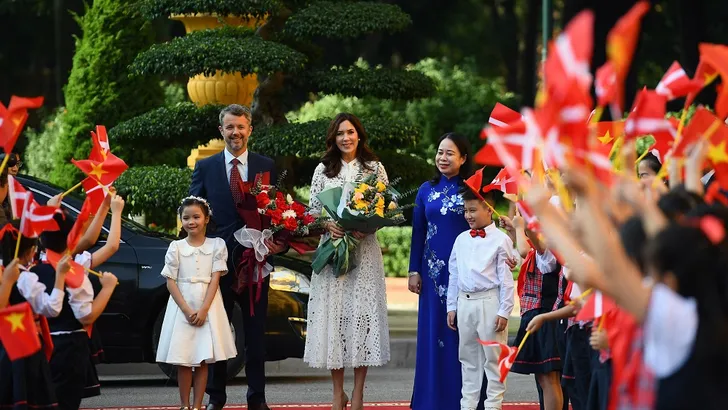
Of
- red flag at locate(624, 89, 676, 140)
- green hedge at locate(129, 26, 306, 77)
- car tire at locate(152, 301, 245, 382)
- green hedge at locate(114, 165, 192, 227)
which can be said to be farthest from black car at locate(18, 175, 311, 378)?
red flag at locate(624, 89, 676, 140)

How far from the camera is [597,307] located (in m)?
5.84

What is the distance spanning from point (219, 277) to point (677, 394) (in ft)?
17.1

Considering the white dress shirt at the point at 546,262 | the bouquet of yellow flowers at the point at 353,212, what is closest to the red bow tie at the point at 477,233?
the bouquet of yellow flowers at the point at 353,212

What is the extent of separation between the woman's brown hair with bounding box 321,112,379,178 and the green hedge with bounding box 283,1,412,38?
12.8 feet

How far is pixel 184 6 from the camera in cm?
1323

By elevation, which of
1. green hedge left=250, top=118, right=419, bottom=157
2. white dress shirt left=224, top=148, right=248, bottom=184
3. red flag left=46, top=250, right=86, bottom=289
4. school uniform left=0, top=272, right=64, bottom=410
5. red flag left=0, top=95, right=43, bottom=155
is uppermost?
green hedge left=250, top=118, right=419, bottom=157

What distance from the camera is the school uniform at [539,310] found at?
27.4 ft

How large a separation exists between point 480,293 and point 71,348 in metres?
2.69

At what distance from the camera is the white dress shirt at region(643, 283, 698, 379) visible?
14.0 ft

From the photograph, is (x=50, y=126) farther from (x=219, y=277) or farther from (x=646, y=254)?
(x=646, y=254)

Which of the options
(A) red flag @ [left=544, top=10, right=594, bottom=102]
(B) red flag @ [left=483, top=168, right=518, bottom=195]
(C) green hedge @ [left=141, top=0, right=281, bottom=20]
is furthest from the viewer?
(C) green hedge @ [left=141, top=0, right=281, bottom=20]

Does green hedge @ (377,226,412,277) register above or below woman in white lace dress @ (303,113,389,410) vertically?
above

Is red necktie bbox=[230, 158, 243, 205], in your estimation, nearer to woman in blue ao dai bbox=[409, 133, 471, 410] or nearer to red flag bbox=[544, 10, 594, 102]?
woman in blue ao dai bbox=[409, 133, 471, 410]

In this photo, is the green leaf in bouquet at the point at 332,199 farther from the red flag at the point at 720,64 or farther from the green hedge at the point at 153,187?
the green hedge at the point at 153,187
